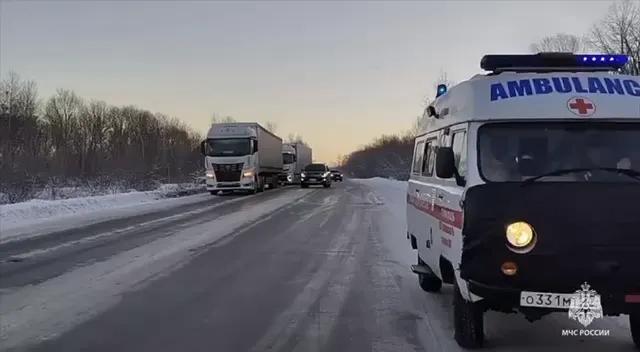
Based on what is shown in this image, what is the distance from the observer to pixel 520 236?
4973 mm

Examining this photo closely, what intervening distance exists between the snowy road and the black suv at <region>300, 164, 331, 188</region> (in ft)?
116

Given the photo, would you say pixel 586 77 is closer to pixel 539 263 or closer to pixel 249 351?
pixel 539 263

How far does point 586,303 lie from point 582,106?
1692 millimetres

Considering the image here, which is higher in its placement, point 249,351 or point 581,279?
point 581,279

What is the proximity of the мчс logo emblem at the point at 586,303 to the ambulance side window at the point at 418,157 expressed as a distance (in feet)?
12.9

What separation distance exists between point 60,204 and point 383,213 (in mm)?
12191

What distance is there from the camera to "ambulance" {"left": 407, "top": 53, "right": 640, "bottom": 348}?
489 centimetres

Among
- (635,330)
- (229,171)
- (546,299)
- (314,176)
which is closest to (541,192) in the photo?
(546,299)

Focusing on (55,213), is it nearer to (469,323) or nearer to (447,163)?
(447,163)

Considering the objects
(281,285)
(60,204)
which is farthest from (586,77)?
(60,204)

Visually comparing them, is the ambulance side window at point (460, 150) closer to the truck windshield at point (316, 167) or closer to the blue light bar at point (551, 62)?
the blue light bar at point (551, 62)

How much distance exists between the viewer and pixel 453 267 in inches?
232

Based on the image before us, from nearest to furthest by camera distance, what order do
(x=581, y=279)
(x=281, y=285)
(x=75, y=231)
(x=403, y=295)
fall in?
1. (x=581, y=279)
2. (x=403, y=295)
3. (x=281, y=285)
4. (x=75, y=231)

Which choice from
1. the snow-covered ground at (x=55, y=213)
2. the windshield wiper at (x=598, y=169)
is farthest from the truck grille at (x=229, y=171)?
the windshield wiper at (x=598, y=169)
